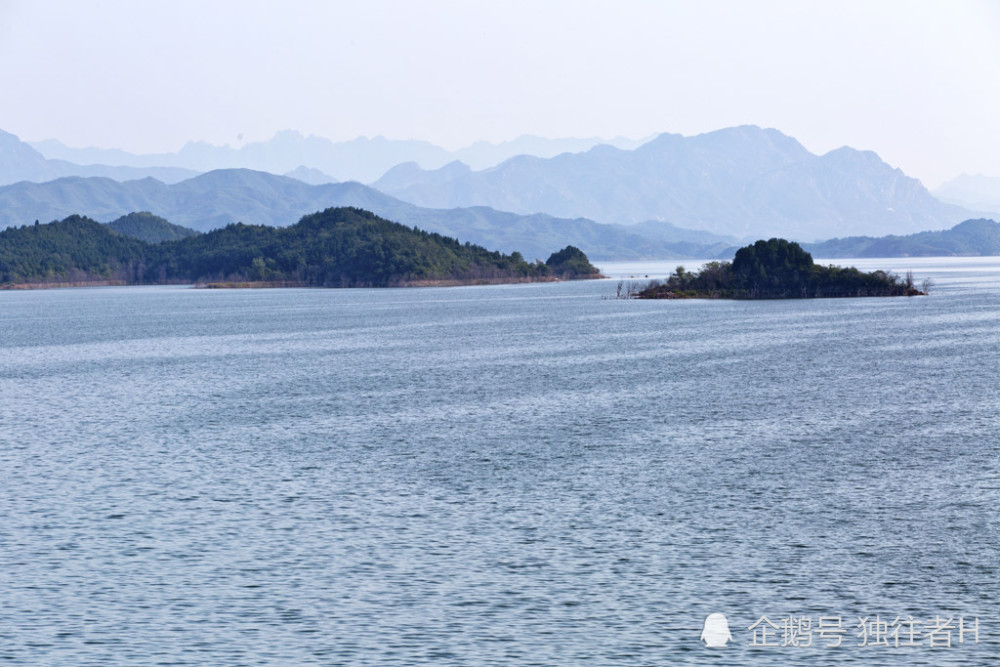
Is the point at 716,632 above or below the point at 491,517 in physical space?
below

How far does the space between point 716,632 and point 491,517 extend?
13.8m

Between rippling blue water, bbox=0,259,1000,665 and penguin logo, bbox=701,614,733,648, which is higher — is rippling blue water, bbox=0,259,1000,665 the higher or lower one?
the higher one

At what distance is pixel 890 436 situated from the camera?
189ft

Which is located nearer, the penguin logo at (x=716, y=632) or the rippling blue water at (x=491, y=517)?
the penguin logo at (x=716, y=632)

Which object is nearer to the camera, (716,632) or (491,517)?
(716,632)

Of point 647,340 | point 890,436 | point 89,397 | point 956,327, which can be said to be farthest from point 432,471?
point 956,327

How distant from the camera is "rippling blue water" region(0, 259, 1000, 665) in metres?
27.7

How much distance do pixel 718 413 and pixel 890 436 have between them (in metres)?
12.9

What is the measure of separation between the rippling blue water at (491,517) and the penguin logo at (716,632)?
406 mm

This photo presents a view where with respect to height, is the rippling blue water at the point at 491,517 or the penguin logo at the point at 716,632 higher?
the rippling blue water at the point at 491,517

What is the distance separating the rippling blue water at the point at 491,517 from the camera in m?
27.7

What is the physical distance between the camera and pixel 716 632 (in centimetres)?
2717

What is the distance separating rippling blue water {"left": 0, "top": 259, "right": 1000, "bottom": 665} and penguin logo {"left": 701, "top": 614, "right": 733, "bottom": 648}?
0.41 meters

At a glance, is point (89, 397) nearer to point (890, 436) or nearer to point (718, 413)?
point (718, 413)
